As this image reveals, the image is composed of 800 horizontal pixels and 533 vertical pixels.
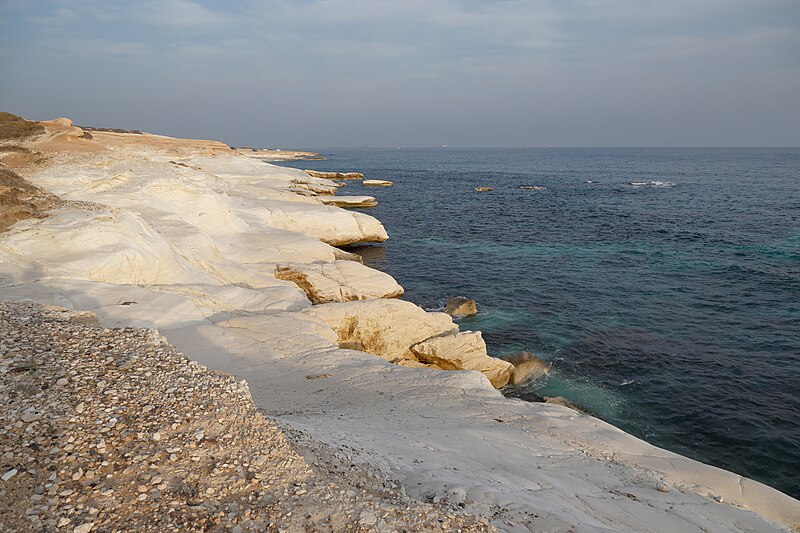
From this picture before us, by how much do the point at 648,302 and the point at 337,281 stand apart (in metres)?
15.8

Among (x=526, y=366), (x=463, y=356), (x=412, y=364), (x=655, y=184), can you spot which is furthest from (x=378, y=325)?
(x=655, y=184)

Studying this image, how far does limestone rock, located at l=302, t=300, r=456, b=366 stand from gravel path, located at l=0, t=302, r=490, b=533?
365 inches

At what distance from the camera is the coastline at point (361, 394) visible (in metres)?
8.12

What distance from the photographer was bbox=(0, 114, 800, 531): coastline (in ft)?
26.7

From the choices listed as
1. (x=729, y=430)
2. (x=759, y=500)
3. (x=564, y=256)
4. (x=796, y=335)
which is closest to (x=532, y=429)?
(x=759, y=500)

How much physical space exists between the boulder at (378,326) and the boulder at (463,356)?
1.73 feet

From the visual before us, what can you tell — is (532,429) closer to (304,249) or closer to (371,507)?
(371,507)

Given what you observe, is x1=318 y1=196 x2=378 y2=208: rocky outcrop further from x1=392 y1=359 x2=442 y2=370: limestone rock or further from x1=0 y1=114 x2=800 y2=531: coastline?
x1=392 y1=359 x2=442 y2=370: limestone rock

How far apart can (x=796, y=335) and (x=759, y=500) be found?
14.5 m

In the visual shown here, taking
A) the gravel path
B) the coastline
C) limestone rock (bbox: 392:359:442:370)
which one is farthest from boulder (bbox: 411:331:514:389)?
the gravel path

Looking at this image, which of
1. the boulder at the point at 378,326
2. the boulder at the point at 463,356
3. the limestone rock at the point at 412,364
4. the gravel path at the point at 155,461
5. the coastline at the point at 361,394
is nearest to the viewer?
the gravel path at the point at 155,461

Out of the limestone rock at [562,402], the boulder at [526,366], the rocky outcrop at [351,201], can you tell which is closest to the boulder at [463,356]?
the boulder at [526,366]

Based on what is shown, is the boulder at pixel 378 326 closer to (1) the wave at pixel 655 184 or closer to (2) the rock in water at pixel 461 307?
(2) the rock in water at pixel 461 307

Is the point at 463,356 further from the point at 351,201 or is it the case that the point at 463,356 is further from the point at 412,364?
the point at 351,201
